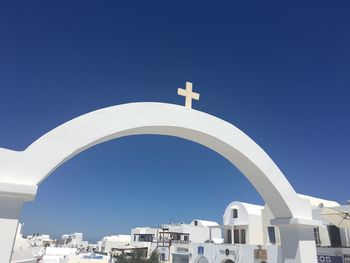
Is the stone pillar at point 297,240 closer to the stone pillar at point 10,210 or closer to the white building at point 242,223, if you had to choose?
the stone pillar at point 10,210

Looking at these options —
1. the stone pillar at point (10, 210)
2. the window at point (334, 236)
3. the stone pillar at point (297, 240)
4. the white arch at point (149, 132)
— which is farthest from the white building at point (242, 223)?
the stone pillar at point (10, 210)

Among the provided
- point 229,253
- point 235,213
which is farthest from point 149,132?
point 235,213

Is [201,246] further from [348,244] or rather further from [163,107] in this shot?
[163,107]

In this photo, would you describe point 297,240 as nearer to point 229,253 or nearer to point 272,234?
point 272,234

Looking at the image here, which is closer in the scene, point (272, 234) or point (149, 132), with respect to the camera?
point (149, 132)

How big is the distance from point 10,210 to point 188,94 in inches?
102

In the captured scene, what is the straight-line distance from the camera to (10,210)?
9.13 ft

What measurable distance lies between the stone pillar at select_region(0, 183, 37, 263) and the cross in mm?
2227

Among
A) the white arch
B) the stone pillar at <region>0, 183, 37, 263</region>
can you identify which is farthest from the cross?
the stone pillar at <region>0, 183, 37, 263</region>

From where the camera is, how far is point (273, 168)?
457 cm

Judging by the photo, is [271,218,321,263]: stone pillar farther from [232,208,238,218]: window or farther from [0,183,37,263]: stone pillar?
[232,208,238,218]: window

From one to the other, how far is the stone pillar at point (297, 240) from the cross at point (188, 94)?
2.34 meters

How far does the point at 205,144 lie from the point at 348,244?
12.8 meters

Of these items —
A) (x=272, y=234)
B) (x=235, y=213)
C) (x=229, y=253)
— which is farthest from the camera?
(x=235, y=213)
